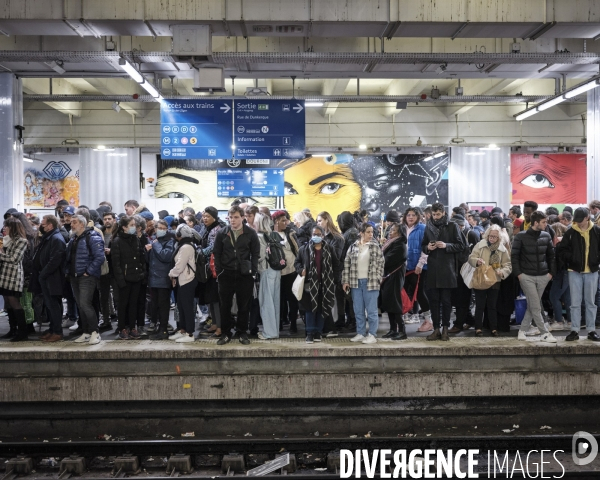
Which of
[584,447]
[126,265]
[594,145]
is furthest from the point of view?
[594,145]

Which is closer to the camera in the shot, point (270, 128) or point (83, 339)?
point (83, 339)

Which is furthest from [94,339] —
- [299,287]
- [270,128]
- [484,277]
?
[270,128]

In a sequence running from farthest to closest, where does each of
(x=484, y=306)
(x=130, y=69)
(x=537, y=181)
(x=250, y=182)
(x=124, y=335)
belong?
(x=537, y=181) → (x=250, y=182) → (x=130, y=69) → (x=484, y=306) → (x=124, y=335)

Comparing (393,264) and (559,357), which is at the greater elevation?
(393,264)

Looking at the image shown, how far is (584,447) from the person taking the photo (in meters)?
6.44

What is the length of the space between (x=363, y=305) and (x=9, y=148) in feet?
28.3

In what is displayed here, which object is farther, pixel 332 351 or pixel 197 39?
pixel 197 39

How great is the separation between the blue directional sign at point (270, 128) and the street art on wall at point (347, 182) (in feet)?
21.6

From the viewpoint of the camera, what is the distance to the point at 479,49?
458 inches

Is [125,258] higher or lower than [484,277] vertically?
higher

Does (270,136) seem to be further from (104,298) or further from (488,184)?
(488,184)

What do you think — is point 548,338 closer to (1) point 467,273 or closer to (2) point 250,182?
(1) point 467,273

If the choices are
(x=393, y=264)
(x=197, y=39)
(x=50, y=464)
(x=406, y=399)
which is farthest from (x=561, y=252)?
(x=50, y=464)

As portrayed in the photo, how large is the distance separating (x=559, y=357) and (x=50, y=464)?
253 inches
